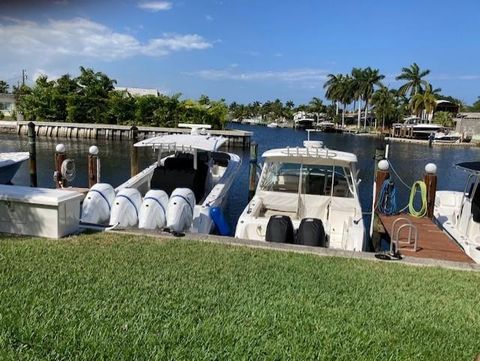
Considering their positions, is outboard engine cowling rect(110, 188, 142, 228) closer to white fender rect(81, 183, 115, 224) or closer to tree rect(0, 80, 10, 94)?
white fender rect(81, 183, 115, 224)

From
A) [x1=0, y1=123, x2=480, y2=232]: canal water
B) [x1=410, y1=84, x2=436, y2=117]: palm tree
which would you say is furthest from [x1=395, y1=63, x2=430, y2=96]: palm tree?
[x1=0, y1=123, x2=480, y2=232]: canal water

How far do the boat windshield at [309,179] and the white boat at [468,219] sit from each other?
2633 millimetres

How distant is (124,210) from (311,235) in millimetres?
3834

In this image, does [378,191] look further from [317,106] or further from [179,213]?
[317,106]

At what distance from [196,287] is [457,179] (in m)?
29.1

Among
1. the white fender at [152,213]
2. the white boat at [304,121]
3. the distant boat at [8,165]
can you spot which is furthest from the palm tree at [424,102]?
the white fender at [152,213]

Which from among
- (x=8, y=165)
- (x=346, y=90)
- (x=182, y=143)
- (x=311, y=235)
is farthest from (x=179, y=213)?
(x=346, y=90)

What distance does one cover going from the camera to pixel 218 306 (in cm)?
432

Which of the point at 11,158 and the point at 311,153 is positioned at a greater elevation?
the point at 311,153

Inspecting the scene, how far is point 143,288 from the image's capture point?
15.4ft

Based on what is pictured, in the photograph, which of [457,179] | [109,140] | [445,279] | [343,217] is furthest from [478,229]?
[109,140]

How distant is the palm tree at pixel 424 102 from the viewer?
83.2 m

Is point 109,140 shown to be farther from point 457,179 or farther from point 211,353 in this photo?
point 211,353

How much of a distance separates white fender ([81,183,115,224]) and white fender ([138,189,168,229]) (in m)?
0.78
